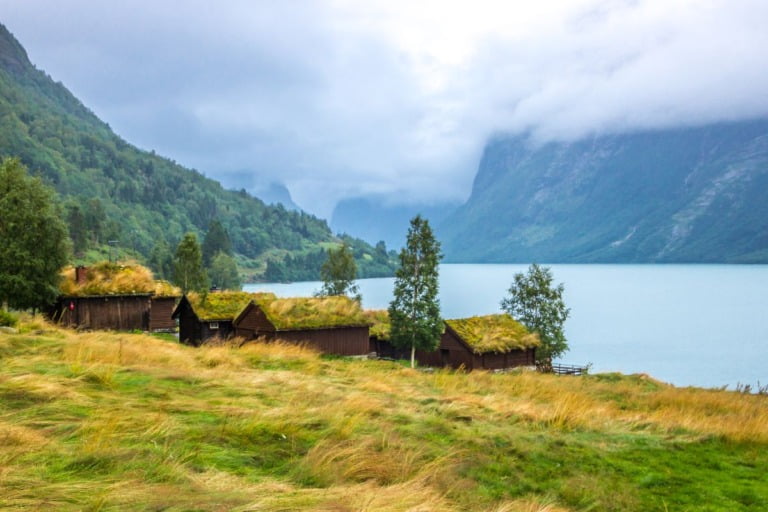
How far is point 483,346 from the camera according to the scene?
4900 centimetres

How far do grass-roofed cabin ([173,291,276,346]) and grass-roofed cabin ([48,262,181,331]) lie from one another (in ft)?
8.64

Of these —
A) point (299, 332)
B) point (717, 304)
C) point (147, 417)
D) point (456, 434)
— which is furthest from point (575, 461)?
point (717, 304)

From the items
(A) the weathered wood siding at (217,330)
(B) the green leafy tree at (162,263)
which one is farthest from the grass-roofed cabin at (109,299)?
(B) the green leafy tree at (162,263)

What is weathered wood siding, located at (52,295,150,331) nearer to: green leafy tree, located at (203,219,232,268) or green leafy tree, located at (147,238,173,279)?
green leafy tree, located at (147,238,173,279)

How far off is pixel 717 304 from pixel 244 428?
179362 millimetres

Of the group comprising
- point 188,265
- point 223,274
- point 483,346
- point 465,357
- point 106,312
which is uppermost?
point 223,274

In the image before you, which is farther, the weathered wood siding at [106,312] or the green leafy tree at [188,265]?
the green leafy tree at [188,265]

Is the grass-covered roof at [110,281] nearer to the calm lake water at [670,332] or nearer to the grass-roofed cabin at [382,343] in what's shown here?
the grass-roofed cabin at [382,343]

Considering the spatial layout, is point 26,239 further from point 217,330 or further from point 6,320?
point 217,330

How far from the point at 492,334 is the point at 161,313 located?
27.9m

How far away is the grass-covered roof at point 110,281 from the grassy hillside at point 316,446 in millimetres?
27658

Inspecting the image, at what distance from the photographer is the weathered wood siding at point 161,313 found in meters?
48.8

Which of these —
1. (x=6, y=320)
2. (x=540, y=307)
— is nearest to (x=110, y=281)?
(x=6, y=320)

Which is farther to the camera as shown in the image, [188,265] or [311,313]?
[188,265]
